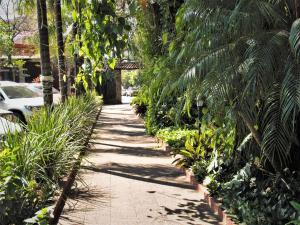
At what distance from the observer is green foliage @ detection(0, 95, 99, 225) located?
4434mm

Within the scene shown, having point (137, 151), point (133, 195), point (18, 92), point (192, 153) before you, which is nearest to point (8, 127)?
point (133, 195)

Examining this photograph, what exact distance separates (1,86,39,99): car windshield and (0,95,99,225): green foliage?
29.9 feet

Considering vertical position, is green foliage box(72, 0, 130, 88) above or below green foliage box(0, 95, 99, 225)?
above

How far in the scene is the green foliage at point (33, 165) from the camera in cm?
443

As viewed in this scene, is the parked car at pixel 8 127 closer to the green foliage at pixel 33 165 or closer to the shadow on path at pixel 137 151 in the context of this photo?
the green foliage at pixel 33 165

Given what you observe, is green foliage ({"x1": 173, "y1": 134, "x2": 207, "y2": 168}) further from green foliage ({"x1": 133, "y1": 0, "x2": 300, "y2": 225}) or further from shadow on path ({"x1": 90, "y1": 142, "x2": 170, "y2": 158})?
green foliage ({"x1": 133, "y1": 0, "x2": 300, "y2": 225})

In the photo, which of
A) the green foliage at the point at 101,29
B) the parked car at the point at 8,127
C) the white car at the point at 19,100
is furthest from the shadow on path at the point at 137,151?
the green foliage at the point at 101,29

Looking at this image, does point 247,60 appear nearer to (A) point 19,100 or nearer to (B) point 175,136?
(B) point 175,136

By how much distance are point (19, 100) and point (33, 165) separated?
38.1 ft

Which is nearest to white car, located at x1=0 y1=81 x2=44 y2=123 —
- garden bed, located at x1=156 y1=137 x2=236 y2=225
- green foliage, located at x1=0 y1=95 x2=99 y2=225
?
green foliage, located at x1=0 y1=95 x2=99 y2=225

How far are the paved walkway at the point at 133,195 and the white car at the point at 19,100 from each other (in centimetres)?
534

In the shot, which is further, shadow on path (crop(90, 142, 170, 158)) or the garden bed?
shadow on path (crop(90, 142, 170, 158))

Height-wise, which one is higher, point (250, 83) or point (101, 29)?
point (101, 29)

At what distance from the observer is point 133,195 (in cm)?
770
